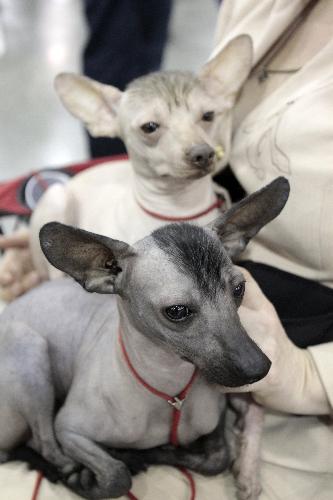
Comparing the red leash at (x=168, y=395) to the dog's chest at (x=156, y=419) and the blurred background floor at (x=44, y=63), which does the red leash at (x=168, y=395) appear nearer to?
A: the dog's chest at (x=156, y=419)

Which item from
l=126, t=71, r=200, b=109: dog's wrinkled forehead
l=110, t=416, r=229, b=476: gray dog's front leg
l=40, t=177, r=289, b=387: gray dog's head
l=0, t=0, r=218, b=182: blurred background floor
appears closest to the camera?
l=40, t=177, r=289, b=387: gray dog's head

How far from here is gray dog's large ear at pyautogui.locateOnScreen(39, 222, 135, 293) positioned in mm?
773

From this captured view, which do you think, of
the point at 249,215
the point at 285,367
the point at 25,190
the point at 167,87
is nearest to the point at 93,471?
the point at 285,367

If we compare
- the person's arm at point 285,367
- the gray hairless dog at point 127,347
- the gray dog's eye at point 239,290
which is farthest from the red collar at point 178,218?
the gray dog's eye at point 239,290

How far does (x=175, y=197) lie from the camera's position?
4.25ft

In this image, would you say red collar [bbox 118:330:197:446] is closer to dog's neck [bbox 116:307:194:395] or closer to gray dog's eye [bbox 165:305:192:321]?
dog's neck [bbox 116:307:194:395]

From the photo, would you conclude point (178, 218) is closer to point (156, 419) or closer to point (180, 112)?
point (180, 112)

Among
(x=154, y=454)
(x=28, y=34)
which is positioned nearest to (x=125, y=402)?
(x=154, y=454)

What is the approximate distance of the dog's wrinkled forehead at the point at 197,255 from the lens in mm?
778

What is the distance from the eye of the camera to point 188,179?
120 cm

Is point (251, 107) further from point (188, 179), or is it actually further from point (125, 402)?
point (125, 402)

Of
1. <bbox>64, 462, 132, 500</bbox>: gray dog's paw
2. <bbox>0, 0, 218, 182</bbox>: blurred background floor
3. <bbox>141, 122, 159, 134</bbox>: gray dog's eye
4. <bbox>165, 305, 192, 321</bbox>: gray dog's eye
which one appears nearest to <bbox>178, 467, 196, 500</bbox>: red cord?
<bbox>64, 462, 132, 500</bbox>: gray dog's paw

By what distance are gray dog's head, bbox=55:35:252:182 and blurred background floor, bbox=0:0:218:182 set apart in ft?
5.28

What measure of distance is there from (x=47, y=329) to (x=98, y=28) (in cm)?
147
